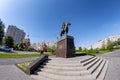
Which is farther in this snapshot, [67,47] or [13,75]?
[67,47]

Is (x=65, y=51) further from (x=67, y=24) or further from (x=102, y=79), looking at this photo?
(x=102, y=79)

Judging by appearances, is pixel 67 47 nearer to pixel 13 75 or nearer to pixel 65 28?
pixel 65 28

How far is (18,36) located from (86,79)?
104 metres

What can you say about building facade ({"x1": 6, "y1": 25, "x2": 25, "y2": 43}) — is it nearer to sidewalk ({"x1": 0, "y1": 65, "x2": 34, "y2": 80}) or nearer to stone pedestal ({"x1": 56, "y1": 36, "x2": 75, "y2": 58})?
stone pedestal ({"x1": 56, "y1": 36, "x2": 75, "y2": 58})

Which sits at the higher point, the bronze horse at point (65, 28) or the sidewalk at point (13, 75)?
the bronze horse at point (65, 28)

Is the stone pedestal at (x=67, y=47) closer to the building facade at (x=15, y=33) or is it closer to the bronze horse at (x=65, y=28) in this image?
the bronze horse at (x=65, y=28)

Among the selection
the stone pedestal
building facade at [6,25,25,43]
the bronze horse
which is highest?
building facade at [6,25,25,43]

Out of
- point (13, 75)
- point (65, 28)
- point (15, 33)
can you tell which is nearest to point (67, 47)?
point (65, 28)

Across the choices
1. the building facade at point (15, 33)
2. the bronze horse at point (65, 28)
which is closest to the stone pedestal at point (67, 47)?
the bronze horse at point (65, 28)

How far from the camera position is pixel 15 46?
4538 centimetres

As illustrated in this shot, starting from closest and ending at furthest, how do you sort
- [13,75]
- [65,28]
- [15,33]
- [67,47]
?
[13,75], [67,47], [65,28], [15,33]

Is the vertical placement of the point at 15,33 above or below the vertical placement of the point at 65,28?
above

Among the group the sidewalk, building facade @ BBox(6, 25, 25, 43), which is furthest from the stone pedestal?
building facade @ BBox(6, 25, 25, 43)

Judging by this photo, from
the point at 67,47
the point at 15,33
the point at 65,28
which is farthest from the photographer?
the point at 15,33
